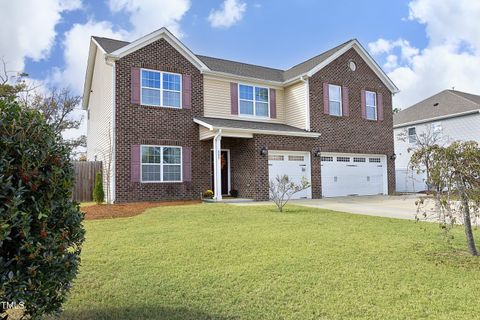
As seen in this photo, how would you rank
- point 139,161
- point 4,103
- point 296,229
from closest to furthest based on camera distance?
point 4,103 → point 296,229 → point 139,161

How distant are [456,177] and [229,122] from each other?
37.0 ft

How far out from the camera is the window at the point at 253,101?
18.1 m

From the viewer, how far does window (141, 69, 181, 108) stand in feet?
50.2

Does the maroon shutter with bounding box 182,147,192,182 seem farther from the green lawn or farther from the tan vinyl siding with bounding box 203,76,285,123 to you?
the green lawn

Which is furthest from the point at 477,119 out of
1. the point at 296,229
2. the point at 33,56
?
the point at 33,56

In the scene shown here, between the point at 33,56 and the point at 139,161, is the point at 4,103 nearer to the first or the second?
the point at 139,161

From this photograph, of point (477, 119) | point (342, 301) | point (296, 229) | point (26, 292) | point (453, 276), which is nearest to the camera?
point (26, 292)

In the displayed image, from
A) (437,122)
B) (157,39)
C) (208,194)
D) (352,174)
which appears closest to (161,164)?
(208,194)

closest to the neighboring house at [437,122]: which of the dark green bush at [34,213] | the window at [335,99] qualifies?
the window at [335,99]

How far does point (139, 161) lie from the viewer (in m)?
14.8

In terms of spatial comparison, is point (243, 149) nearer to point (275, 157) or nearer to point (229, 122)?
point (229, 122)

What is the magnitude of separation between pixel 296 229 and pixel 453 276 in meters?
3.66

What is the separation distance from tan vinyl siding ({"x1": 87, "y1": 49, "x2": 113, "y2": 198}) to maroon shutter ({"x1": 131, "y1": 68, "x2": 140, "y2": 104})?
1.02 metres

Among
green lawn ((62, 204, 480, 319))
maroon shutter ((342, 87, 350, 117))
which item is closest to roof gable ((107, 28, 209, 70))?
maroon shutter ((342, 87, 350, 117))
